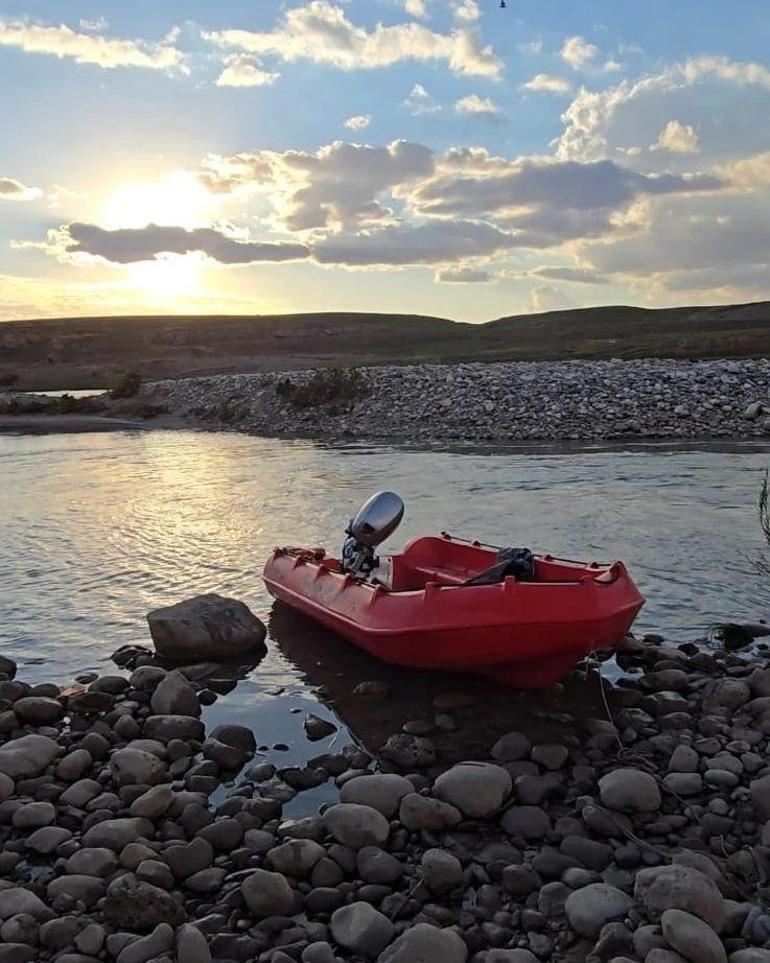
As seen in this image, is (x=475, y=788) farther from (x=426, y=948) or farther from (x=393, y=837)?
(x=426, y=948)

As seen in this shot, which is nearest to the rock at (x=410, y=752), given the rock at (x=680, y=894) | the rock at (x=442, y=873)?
the rock at (x=442, y=873)

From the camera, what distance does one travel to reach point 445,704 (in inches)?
285

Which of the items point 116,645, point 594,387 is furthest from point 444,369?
point 116,645

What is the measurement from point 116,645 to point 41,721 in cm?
206

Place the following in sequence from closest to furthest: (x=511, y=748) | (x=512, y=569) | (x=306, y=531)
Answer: (x=511, y=748), (x=512, y=569), (x=306, y=531)

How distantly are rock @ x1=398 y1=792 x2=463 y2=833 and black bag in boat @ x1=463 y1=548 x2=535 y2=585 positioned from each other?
2580 millimetres

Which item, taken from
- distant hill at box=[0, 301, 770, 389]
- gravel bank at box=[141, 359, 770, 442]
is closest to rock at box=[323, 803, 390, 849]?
gravel bank at box=[141, 359, 770, 442]

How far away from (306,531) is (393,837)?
30.4ft

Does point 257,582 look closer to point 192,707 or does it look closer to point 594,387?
point 192,707

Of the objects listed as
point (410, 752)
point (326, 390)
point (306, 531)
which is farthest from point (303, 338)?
point (410, 752)

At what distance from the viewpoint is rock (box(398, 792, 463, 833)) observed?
532 cm

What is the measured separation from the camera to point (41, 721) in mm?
6848

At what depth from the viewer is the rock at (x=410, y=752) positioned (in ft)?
20.4

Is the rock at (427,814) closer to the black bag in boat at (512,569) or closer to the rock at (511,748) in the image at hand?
the rock at (511,748)
